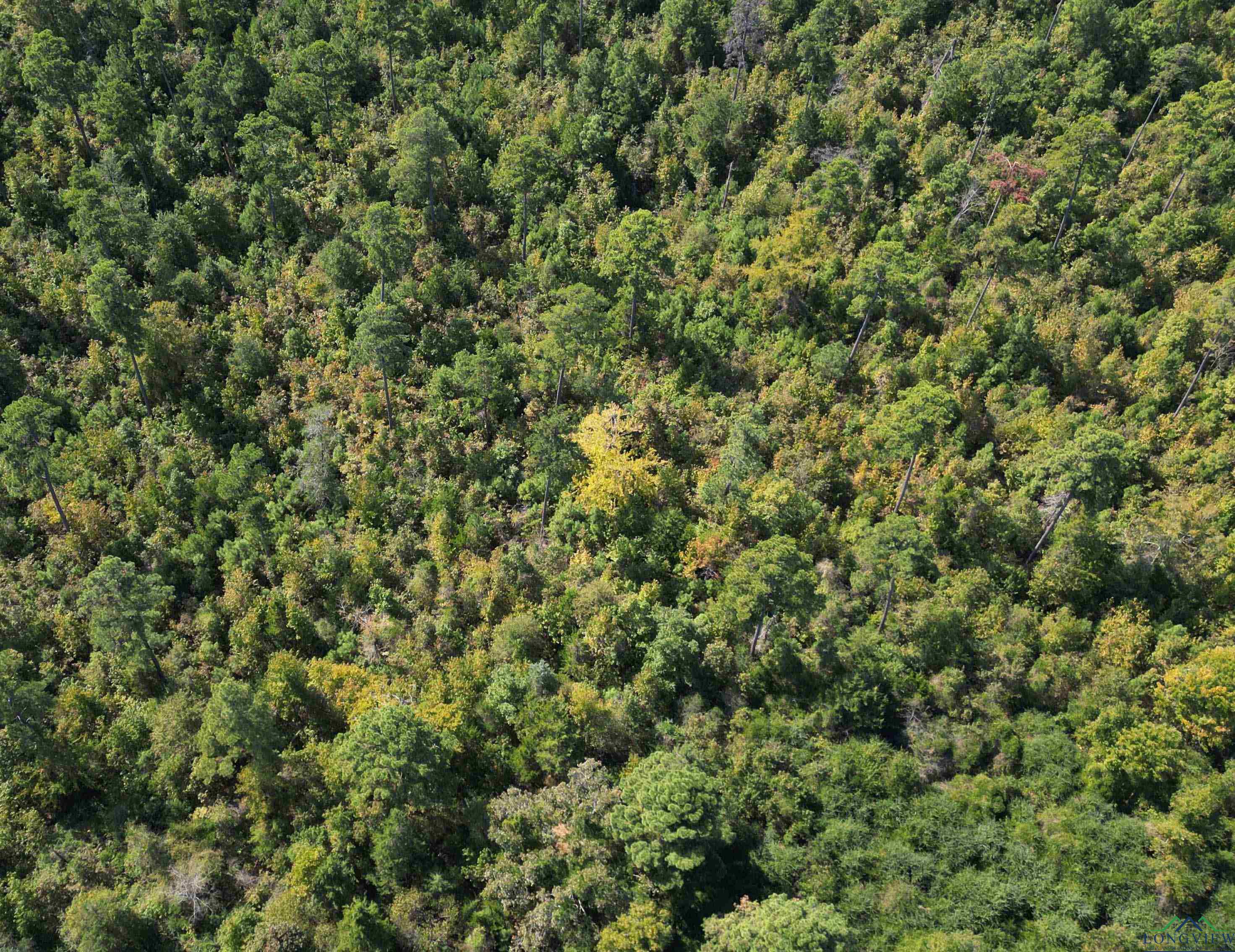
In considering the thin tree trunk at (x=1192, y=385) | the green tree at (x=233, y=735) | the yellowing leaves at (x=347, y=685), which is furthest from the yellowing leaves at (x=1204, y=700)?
the green tree at (x=233, y=735)

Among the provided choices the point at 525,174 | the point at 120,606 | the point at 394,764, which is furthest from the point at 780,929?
the point at 525,174

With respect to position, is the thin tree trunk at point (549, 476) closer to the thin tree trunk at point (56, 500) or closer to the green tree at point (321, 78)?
the thin tree trunk at point (56, 500)

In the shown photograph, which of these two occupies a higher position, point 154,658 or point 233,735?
point 154,658

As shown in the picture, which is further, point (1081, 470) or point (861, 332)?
point (861, 332)

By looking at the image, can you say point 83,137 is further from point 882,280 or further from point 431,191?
point 882,280

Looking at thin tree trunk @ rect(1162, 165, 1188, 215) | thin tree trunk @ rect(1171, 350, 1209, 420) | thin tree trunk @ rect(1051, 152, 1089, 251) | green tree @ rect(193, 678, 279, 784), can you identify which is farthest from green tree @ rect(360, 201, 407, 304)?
thin tree trunk @ rect(1162, 165, 1188, 215)

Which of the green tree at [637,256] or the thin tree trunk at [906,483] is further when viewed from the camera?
the green tree at [637,256]
